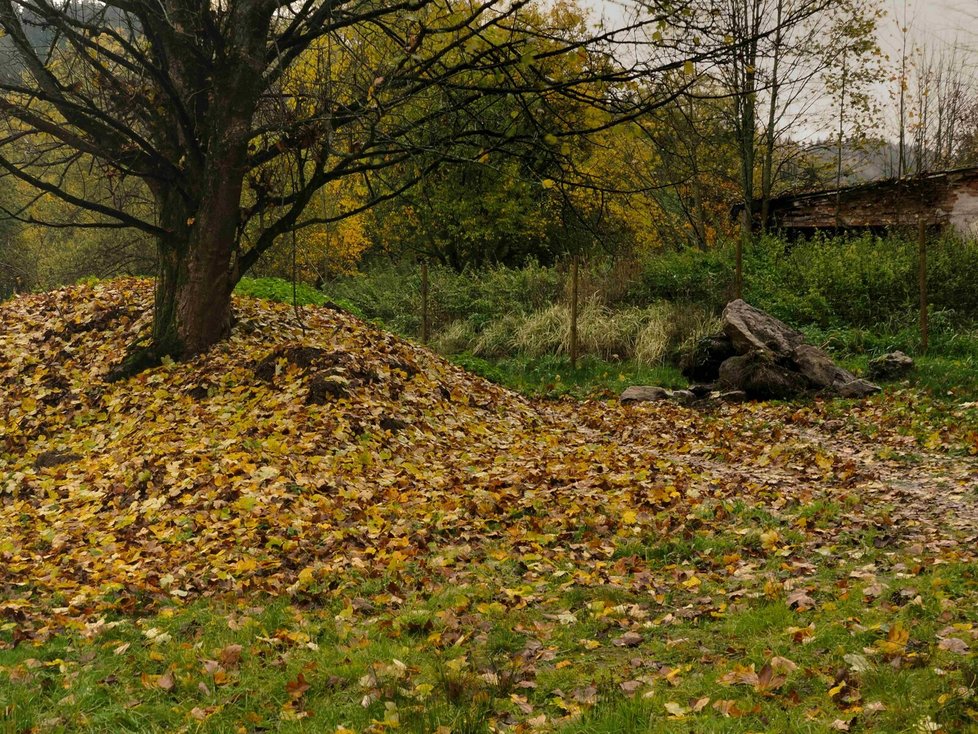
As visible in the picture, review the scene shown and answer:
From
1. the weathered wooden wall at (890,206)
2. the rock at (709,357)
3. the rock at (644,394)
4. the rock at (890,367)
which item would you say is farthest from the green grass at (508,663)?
the weathered wooden wall at (890,206)

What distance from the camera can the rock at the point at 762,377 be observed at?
12234mm

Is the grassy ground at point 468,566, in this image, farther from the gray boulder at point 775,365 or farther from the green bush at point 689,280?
the green bush at point 689,280

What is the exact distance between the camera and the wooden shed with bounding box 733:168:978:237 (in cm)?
1748

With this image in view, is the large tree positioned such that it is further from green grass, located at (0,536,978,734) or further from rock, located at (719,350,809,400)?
rock, located at (719,350,809,400)

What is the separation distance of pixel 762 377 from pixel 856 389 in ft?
4.40

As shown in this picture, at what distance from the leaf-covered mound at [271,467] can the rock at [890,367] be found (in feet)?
14.5

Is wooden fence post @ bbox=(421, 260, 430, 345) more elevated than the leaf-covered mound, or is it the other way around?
wooden fence post @ bbox=(421, 260, 430, 345)

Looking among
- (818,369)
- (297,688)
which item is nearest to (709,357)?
(818,369)

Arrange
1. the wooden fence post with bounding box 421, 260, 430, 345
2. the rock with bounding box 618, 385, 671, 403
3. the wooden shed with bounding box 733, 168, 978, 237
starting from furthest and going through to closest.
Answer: the wooden shed with bounding box 733, 168, 978, 237 < the wooden fence post with bounding box 421, 260, 430, 345 < the rock with bounding box 618, 385, 671, 403

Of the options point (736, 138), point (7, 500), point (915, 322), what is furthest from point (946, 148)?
point (7, 500)

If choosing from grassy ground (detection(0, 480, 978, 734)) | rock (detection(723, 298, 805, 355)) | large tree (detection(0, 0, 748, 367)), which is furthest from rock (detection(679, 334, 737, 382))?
grassy ground (detection(0, 480, 978, 734))

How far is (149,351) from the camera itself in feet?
34.8

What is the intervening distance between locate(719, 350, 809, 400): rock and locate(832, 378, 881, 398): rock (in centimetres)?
50

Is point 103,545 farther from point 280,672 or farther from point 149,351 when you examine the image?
point 149,351
